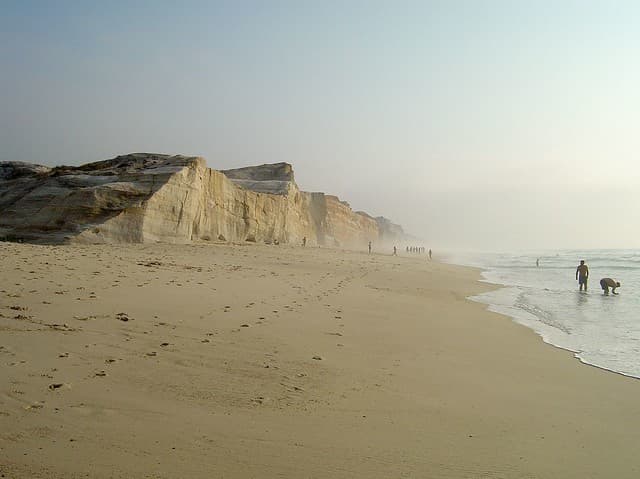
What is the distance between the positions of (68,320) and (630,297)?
17.5 metres

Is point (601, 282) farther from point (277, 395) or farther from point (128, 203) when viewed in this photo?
point (128, 203)

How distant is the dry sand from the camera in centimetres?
277

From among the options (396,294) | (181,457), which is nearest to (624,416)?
(181,457)

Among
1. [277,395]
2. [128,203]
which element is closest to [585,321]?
[277,395]

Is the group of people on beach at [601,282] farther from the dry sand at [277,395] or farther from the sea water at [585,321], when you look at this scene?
the dry sand at [277,395]

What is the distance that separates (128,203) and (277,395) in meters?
17.1

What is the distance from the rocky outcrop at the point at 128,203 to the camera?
1814 centimetres

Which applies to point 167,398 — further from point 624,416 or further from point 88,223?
point 88,223

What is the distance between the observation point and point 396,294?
1243 cm

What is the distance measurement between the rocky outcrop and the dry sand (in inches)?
427

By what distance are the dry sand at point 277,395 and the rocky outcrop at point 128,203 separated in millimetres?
10833

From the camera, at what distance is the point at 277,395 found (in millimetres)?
3887

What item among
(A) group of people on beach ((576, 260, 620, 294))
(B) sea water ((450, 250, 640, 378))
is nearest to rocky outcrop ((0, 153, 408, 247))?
(B) sea water ((450, 250, 640, 378))

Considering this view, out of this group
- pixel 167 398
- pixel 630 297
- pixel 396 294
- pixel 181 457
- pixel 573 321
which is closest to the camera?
pixel 181 457
